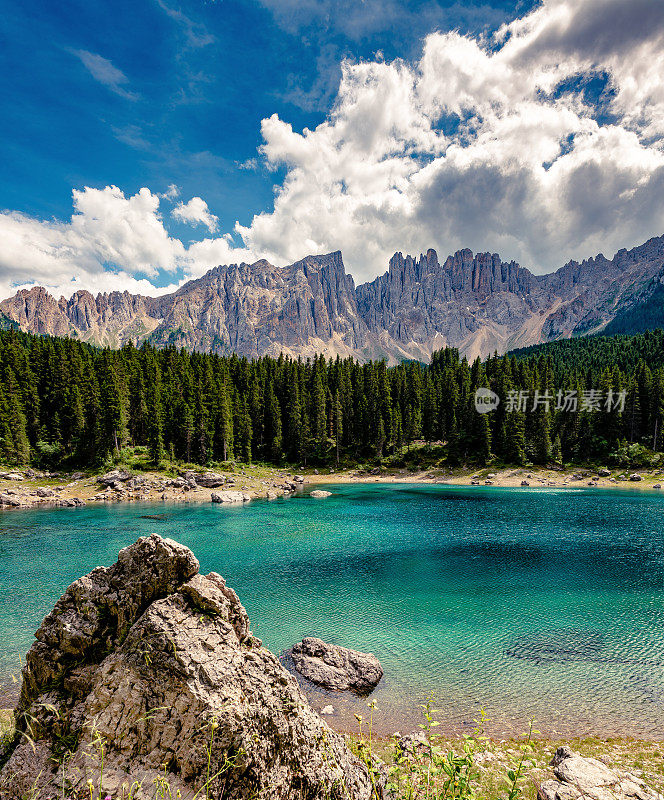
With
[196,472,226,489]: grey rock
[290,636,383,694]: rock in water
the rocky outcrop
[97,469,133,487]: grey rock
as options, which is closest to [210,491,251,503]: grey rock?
[196,472,226,489]: grey rock

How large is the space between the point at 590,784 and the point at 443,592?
16.6m

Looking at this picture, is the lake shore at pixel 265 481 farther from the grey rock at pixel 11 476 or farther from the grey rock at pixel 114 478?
the grey rock at pixel 114 478

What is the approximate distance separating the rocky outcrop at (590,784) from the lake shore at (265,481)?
57.5 m

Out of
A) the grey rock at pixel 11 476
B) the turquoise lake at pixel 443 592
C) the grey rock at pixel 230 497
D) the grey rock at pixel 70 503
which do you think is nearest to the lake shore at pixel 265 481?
the grey rock at pixel 70 503

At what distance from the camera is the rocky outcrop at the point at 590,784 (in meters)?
8.54

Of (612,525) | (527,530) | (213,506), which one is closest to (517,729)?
(527,530)

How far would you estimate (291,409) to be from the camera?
10188cm

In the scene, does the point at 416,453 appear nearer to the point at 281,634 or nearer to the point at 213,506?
the point at 213,506

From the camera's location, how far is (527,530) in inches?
1677

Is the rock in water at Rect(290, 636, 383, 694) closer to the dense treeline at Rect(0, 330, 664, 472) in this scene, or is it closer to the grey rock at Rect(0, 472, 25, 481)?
the grey rock at Rect(0, 472, 25, 481)

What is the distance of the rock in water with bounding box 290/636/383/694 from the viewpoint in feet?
49.2

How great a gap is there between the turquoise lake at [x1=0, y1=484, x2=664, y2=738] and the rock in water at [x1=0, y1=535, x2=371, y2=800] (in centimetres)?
905

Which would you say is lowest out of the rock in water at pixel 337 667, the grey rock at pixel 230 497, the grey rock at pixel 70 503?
the grey rock at pixel 230 497

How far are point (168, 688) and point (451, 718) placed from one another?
39.1 feet
